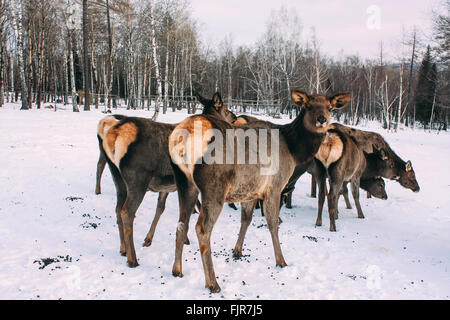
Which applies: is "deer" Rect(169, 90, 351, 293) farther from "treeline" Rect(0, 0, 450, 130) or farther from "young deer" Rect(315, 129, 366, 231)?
"treeline" Rect(0, 0, 450, 130)

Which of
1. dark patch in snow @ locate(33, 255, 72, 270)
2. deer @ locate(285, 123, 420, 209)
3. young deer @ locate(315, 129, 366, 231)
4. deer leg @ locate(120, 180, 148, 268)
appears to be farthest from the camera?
deer @ locate(285, 123, 420, 209)

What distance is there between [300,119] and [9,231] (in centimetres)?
513

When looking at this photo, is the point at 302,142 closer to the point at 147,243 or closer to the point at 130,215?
the point at 130,215

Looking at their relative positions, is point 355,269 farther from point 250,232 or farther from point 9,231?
point 9,231

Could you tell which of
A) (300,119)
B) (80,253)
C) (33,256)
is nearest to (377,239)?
(300,119)

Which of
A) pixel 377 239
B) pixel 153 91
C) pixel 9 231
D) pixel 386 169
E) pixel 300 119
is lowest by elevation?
pixel 377 239

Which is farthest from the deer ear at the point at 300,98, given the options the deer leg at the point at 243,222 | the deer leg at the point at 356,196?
the deer leg at the point at 356,196

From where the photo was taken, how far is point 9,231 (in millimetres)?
5188

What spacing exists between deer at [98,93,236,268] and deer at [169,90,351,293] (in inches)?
29.0

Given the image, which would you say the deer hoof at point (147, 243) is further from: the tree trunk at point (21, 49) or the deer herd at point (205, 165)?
the tree trunk at point (21, 49)

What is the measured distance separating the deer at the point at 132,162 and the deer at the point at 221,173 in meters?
0.74

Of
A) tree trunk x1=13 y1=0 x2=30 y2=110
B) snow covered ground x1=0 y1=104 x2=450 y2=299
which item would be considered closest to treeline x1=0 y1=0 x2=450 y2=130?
tree trunk x1=13 y1=0 x2=30 y2=110

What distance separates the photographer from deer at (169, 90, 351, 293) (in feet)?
12.0

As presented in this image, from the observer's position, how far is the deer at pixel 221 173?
3.67 m
